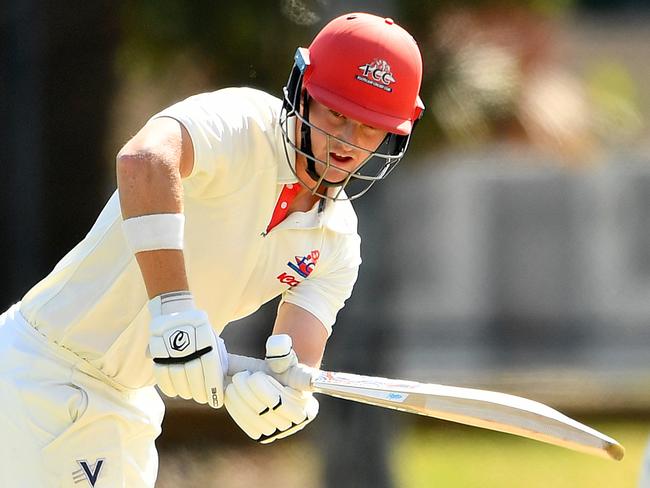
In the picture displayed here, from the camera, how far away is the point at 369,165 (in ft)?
25.4

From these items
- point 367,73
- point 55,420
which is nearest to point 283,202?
point 367,73

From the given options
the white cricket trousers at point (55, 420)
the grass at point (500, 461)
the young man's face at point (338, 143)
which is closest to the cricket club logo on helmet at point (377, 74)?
the young man's face at point (338, 143)

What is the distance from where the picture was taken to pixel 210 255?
3855 mm

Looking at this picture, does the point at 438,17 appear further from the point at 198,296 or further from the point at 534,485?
the point at 198,296

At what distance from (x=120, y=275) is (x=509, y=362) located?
378 inches

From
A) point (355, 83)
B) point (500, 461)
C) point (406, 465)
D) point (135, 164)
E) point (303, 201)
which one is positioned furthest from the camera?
point (500, 461)

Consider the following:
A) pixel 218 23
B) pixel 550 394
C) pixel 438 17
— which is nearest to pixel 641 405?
pixel 550 394

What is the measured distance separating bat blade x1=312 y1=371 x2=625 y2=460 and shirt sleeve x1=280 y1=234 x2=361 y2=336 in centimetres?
49

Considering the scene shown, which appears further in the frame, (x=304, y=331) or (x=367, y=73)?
(x=304, y=331)

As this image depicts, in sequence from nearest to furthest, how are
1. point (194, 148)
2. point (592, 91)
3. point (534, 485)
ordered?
point (194, 148)
point (534, 485)
point (592, 91)

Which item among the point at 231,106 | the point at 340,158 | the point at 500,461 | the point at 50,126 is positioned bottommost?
the point at 500,461

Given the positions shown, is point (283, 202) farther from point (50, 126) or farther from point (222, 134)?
point (50, 126)

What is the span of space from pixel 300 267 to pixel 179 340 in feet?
2.23

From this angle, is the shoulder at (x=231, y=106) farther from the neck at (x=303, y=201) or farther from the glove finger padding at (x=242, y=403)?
the glove finger padding at (x=242, y=403)
